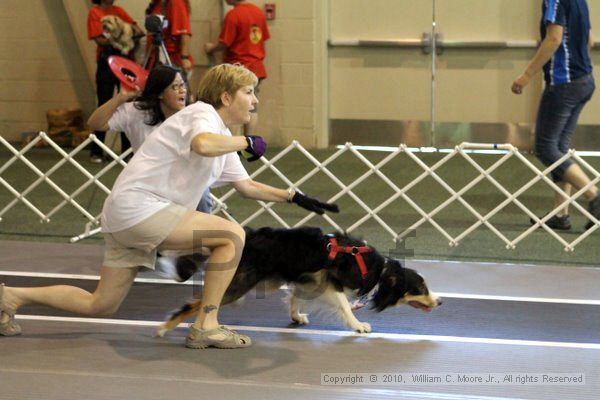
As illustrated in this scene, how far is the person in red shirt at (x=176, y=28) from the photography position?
8.09 m

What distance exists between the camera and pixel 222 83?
138 inches

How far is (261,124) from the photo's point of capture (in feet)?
30.2

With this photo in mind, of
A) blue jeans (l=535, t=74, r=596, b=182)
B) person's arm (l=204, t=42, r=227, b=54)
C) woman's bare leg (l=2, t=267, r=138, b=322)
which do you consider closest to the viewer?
woman's bare leg (l=2, t=267, r=138, b=322)

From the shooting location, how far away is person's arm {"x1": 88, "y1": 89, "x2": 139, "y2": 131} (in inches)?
174

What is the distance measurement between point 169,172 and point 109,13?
530cm

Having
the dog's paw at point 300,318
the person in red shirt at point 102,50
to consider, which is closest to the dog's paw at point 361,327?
the dog's paw at point 300,318

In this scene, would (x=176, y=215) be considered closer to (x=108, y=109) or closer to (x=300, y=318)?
(x=300, y=318)

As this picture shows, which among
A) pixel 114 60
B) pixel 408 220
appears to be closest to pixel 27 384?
pixel 114 60

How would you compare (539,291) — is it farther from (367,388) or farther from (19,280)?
(19,280)

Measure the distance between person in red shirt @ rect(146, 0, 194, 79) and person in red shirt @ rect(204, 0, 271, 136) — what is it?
1.20 feet

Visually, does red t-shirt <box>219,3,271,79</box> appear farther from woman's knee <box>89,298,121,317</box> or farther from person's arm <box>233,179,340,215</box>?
woman's knee <box>89,298,121,317</box>

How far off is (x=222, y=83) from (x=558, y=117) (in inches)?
109

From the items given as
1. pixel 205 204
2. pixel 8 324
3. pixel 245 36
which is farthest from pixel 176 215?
pixel 245 36

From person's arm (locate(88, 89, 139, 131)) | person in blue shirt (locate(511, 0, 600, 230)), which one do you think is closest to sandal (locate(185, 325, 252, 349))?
person's arm (locate(88, 89, 139, 131))
